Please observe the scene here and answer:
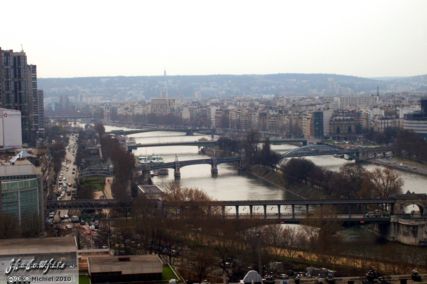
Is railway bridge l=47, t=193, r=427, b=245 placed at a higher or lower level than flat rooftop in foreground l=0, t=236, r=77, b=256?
lower

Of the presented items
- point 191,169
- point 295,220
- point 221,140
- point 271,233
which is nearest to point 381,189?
point 295,220

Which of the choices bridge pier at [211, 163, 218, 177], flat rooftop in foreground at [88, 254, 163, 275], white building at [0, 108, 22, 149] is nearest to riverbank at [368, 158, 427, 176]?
bridge pier at [211, 163, 218, 177]

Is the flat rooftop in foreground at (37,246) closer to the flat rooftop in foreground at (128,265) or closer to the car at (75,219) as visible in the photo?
the flat rooftop in foreground at (128,265)

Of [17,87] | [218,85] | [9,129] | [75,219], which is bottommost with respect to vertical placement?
[75,219]

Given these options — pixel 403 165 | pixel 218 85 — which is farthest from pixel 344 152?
pixel 218 85

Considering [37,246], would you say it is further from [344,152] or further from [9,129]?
[344,152]

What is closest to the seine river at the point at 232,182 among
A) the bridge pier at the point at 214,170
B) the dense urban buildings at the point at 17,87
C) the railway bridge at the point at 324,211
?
the bridge pier at the point at 214,170

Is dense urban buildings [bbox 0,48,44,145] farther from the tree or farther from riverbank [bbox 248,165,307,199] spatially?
the tree
